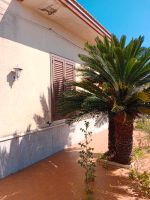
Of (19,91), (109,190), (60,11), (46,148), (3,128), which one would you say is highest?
(60,11)

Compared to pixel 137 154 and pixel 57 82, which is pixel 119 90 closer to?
pixel 57 82

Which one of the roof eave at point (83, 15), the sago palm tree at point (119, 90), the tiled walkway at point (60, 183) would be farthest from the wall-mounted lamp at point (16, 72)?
the tiled walkway at point (60, 183)

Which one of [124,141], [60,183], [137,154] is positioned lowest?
[60,183]

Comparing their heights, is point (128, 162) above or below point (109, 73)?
below

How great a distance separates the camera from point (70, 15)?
27.8ft

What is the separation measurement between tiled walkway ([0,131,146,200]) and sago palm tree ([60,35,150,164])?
4.17 ft

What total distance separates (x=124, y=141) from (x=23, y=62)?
378cm

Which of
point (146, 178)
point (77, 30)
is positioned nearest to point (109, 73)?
point (146, 178)

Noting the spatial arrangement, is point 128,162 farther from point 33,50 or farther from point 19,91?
point 33,50

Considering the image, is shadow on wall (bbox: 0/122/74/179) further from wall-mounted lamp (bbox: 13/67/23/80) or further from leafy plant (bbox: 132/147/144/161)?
leafy plant (bbox: 132/147/144/161)

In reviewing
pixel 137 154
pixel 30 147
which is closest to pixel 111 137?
pixel 137 154

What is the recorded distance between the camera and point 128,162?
7477 millimetres

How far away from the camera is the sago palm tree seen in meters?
7.11

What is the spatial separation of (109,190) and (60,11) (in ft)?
18.6
